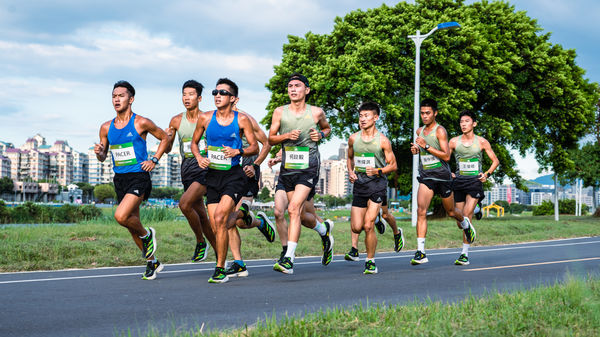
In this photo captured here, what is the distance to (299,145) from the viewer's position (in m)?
8.11

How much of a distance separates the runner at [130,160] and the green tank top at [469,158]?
5.71m

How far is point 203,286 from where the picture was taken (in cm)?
698

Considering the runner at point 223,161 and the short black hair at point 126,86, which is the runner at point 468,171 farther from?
the short black hair at point 126,86

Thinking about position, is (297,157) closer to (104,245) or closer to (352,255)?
(352,255)

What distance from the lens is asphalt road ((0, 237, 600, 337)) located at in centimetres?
492

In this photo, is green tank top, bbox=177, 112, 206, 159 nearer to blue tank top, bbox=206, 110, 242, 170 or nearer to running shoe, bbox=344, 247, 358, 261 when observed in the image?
blue tank top, bbox=206, 110, 242, 170

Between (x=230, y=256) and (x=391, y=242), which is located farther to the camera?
(x=391, y=242)

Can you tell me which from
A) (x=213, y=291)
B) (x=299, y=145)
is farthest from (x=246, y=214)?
(x=213, y=291)

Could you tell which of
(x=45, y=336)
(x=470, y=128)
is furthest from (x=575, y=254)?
(x=45, y=336)

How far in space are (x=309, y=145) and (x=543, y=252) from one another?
7168 mm

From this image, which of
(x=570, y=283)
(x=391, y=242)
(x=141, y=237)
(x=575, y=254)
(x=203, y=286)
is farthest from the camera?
(x=391, y=242)

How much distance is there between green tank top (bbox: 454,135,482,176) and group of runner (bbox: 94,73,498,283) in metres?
1.48

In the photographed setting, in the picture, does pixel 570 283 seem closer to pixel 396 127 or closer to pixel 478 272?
pixel 478 272

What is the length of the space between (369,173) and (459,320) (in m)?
4.23
